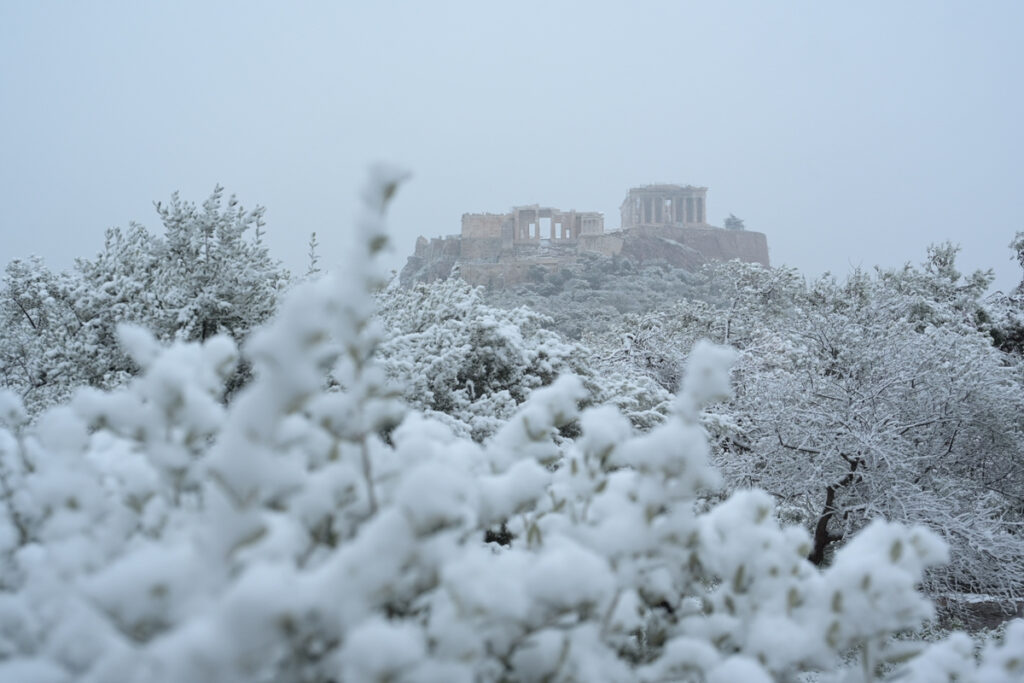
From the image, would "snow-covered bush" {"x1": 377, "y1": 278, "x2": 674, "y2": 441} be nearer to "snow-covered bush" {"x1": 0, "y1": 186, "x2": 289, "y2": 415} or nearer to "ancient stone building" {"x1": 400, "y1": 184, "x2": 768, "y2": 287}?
"snow-covered bush" {"x1": 0, "y1": 186, "x2": 289, "y2": 415}

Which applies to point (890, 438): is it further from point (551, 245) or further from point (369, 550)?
point (551, 245)

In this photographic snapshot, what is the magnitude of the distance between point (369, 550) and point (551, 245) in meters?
61.4

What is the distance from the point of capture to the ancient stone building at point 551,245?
54.1 metres

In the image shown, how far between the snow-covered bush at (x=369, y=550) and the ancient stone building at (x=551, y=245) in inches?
1944

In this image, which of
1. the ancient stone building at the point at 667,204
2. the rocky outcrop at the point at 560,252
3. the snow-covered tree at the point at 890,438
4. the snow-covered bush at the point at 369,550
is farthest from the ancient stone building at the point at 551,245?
the snow-covered bush at the point at 369,550

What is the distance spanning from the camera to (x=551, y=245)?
202 feet

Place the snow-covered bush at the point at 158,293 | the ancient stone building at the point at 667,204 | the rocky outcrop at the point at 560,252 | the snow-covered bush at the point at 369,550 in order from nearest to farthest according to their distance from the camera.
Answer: the snow-covered bush at the point at 369,550 → the snow-covered bush at the point at 158,293 → the rocky outcrop at the point at 560,252 → the ancient stone building at the point at 667,204

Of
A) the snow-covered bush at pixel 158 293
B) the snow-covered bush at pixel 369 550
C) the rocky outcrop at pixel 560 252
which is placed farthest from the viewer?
the rocky outcrop at pixel 560 252

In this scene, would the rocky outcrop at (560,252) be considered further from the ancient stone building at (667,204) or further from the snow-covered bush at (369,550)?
the snow-covered bush at (369,550)

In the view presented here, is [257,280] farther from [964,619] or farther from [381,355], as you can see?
[964,619]

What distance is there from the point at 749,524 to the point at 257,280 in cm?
508

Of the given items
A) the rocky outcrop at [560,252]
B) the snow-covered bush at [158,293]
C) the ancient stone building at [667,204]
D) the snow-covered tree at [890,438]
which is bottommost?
the snow-covered tree at [890,438]

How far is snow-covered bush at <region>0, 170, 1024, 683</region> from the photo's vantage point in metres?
0.76

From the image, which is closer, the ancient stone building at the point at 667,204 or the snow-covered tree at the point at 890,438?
the snow-covered tree at the point at 890,438
